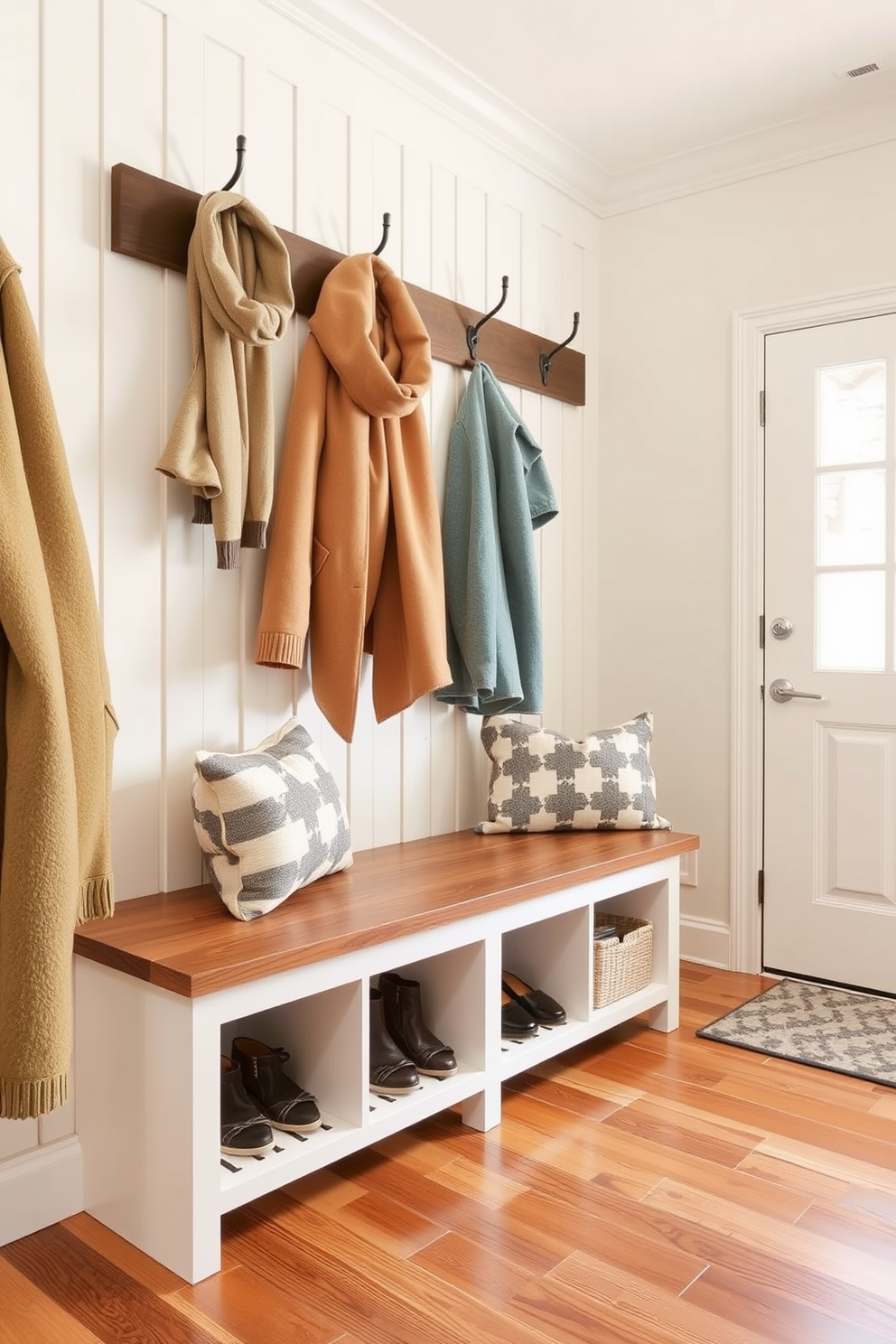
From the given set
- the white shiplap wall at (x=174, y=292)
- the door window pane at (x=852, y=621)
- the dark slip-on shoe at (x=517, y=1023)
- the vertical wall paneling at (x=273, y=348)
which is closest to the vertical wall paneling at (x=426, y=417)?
the white shiplap wall at (x=174, y=292)

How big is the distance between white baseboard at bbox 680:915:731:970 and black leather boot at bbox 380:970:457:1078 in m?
1.32

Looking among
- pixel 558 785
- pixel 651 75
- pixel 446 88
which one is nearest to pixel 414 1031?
pixel 558 785

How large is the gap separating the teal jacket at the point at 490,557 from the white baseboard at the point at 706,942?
0.95m

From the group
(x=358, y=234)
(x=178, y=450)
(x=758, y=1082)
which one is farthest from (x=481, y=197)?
(x=758, y=1082)

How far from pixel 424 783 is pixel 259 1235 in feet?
3.93

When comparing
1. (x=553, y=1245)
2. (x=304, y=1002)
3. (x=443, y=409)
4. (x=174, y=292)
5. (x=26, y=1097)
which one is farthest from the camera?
(x=443, y=409)

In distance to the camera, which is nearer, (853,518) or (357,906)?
(357,906)

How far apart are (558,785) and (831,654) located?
91 centimetres

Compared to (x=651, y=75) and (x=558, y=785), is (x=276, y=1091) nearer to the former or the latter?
(x=558, y=785)

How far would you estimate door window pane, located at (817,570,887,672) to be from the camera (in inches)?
114

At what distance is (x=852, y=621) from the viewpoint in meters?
2.95

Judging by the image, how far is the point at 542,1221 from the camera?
177 centimetres

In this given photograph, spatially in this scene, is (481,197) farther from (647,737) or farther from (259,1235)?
(259,1235)

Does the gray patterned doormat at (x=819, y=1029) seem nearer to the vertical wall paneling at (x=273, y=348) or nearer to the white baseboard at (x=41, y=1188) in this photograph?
the vertical wall paneling at (x=273, y=348)
